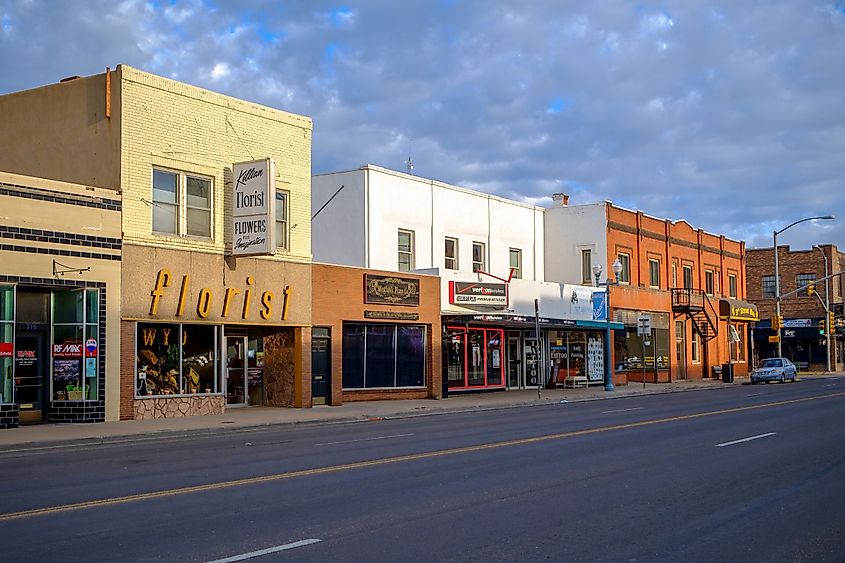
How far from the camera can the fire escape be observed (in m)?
52.3

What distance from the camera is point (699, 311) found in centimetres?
5444

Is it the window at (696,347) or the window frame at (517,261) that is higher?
the window frame at (517,261)

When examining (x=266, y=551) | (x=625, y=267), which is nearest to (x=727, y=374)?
(x=625, y=267)

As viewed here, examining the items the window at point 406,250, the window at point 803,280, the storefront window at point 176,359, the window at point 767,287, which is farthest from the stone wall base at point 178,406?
the window at point 767,287

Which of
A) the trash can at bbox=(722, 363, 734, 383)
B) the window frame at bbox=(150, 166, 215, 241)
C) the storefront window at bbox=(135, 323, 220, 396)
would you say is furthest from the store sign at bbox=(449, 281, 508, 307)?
the trash can at bbox=(722, 363, 734, 383)

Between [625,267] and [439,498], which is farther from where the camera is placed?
[625,267]

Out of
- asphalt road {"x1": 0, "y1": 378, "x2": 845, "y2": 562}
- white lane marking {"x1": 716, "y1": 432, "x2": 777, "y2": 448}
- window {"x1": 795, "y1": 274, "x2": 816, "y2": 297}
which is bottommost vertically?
white lane marking {"x1": 716, "y1": 432, "x2": 777, "y2": 448}

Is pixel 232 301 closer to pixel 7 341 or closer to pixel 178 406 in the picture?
pixel 178 406

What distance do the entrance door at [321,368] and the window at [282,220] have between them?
3.12 metres

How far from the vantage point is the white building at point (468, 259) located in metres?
35.2

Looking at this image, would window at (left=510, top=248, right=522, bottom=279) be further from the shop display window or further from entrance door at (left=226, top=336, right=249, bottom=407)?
the shop display window

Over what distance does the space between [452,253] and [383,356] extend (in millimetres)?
8275

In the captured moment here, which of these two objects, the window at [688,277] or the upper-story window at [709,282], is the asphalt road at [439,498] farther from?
the upper-story window at [709,282]

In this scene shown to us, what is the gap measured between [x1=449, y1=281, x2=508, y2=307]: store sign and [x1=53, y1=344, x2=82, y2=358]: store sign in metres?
15.3
